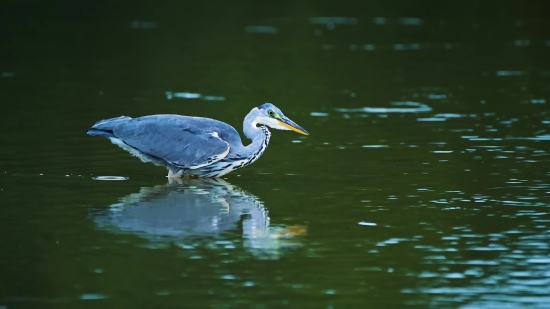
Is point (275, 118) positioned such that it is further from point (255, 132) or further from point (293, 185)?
point (293, 185)

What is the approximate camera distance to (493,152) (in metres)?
16.3

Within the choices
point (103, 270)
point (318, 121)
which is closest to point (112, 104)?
point (318, 121)

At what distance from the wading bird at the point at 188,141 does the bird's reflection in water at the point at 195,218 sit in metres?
0.47

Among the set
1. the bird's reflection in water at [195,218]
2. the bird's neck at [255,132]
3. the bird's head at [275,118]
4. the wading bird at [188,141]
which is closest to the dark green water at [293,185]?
the bird's reflection in water at [195,218]

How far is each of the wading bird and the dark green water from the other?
324mm

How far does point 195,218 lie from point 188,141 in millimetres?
2590

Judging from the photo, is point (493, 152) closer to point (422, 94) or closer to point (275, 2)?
point (422, 94)

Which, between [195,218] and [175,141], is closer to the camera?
[195,218]

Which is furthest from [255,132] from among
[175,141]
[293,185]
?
[293,185]

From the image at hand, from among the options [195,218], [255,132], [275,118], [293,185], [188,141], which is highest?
[275,118]

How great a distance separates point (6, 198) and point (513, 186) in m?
6.06

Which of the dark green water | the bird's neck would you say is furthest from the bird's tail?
the bird's neck

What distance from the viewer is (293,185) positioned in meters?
14.1

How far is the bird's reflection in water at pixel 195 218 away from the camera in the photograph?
1111 centimetres
